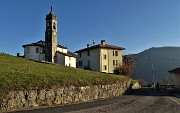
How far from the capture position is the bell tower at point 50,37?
215ft

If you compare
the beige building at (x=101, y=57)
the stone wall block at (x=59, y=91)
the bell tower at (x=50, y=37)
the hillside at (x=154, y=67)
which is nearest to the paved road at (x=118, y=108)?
the stone wall block at (x=59, y=91)

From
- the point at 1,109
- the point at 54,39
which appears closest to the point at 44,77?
the point at 1,109

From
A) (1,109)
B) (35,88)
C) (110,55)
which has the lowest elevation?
(1,109)

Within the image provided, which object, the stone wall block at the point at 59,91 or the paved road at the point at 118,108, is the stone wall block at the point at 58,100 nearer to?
the stone wall block at the point at 59,91

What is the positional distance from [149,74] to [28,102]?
471 feet

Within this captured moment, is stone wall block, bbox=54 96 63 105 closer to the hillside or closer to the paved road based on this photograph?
the paved road

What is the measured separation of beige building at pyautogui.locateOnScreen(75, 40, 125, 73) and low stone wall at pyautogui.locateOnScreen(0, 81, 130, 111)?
35898mm

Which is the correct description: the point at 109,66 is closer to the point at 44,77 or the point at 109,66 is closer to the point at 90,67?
the point at 90,67

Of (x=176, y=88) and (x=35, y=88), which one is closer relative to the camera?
(x=35, y=88)

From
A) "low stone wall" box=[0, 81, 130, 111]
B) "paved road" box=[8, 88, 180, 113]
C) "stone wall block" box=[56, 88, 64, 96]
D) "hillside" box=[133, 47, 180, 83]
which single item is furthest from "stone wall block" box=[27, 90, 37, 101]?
"hillside" box=[133, 47, 180, 83]

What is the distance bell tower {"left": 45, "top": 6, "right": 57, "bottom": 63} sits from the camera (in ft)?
215

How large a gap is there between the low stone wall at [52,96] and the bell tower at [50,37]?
34.2 m

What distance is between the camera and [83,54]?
75.1m

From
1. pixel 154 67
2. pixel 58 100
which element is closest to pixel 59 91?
pixel 58 100
